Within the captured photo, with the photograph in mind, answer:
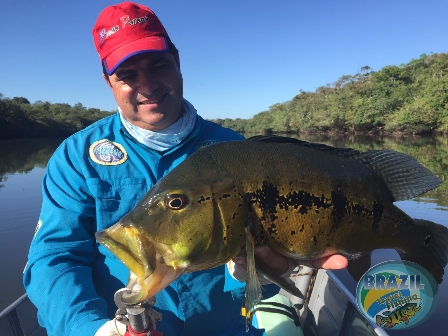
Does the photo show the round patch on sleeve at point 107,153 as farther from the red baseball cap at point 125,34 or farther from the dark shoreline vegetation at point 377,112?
the dark shoreline vegetation at point 377,112

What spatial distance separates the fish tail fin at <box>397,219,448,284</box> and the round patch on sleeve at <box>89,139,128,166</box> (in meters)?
2.26

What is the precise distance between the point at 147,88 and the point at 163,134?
0.41 m

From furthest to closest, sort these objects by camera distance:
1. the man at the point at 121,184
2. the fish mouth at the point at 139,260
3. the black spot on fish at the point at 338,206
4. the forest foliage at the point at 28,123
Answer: the forest foliage at the point at 28,123, the man at the point at 121,184, the black spot on fish at the point at 338,206, the fish mouth at the point at 139,260

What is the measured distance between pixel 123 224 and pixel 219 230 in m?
0.48

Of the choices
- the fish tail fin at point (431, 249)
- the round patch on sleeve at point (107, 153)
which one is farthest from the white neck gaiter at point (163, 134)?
the fish tail fin at point (431, 249)

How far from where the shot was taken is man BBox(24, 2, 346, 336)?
7.79 ft

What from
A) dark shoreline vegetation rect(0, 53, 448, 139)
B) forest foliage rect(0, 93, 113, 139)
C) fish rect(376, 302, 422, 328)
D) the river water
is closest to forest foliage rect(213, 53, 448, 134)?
dark shoreline vegetation rect(0, 53, 448, 139)

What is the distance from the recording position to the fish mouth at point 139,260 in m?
1.56

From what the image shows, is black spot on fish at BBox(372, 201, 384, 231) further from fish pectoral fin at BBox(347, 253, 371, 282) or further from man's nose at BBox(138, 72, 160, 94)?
man's nose at BBox(138, 72, 160, 94)

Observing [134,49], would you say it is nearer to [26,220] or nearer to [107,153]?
[107,153]

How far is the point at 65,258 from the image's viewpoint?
2385 mm

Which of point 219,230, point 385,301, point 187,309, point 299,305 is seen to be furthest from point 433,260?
point 299,305

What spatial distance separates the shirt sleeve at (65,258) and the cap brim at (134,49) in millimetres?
838

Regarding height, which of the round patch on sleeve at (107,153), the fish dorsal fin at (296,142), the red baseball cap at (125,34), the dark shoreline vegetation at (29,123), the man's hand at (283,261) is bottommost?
the man's hand at (283,261)
